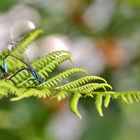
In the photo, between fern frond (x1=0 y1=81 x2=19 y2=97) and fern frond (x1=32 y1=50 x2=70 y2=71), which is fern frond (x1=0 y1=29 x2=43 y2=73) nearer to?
fern frond (x1=32 y1=50 x2=70 y2=71)

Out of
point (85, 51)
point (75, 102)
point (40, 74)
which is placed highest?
point (85, 51)

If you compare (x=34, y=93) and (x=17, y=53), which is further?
(x=17, y=53)

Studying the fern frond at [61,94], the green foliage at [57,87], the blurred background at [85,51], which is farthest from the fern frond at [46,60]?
the blurred background at [85,51]

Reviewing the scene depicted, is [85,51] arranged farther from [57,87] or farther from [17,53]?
[57,87]

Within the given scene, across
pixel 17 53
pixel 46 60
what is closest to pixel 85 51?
pixel 17 53

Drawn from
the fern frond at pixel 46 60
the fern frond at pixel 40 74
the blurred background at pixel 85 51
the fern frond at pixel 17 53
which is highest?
the blurred background at pixel 85 51

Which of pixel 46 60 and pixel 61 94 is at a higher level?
pixel 46 60

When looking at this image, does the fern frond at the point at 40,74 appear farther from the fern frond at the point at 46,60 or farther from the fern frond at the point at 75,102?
the fern frond at the point at 75,102

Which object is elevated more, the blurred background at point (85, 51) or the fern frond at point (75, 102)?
the blurred background at point (85, 51)

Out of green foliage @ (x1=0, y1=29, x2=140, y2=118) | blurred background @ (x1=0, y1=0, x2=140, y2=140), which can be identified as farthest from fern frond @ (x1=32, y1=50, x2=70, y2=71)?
blurred background @ (x1=0, y1=0, x2=140, y2=140)
